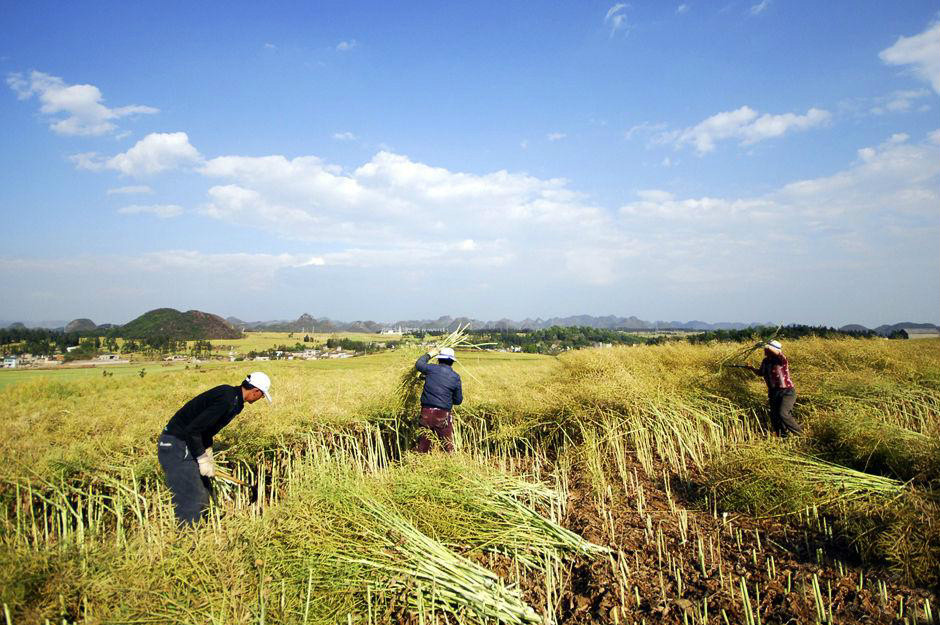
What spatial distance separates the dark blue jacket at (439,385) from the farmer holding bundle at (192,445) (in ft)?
9.23

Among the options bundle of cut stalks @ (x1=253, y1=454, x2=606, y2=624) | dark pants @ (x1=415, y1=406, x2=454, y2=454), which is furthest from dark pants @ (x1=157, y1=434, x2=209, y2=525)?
dark pants @ (x1=415, y1=406, x2=454, y2=454)

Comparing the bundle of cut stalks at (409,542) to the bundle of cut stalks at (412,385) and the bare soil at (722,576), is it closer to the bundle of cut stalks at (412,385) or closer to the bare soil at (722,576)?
the bare soil at (722,576)

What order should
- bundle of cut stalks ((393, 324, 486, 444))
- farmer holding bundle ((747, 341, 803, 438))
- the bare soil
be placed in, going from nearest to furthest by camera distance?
the bare soil < bundle of cut stalks ((393, 324, 486, 444)) < farmer holding bundle ((747, 341, 803, 438))

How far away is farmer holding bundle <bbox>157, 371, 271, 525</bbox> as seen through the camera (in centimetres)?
525

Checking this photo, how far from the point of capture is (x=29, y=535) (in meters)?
5.22

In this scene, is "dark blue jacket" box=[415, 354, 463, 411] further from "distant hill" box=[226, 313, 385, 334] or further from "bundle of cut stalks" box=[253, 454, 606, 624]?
"distant hill" box=[226, 313, 385, 334]

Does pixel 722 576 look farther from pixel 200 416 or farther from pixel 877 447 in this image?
pixel 200 416

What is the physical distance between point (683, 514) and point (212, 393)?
18.7ft

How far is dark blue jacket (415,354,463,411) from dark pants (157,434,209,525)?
135 inches

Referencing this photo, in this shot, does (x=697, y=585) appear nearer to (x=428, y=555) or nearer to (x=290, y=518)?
(x=428, y=555)

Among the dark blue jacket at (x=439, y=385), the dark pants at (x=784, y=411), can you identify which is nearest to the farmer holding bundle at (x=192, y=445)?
the dark blue jacket at (x=439, y=385)

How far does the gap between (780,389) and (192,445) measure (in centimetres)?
988

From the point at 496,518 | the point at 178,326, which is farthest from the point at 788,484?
the point at 178,326

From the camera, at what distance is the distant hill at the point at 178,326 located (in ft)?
87.7
